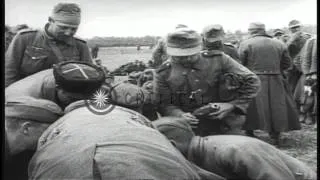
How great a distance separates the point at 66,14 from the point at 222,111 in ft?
4.71

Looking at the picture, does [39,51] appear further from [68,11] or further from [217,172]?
[217,172]

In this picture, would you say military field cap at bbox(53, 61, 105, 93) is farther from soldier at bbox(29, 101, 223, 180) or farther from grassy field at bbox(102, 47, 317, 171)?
grassy field at bbox(102, 47, 317, 171)

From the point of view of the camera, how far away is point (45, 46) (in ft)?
14.3

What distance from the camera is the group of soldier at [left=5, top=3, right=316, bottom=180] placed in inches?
84.7

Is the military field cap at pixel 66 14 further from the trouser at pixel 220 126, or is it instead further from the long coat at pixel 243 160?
the long coat at pixel 243 160

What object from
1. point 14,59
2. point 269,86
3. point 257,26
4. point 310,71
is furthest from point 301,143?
point 14,59

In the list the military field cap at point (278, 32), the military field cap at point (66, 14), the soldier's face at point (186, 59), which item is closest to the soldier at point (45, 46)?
the military field cap at point (66, 14)

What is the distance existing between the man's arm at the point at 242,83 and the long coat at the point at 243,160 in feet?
5.18

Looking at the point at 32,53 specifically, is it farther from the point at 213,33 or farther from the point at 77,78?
the point at 213,33

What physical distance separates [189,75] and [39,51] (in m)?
1.21

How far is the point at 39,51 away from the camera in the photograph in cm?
430

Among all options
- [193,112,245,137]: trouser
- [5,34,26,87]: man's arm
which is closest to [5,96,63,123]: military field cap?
[5,34,26,87]: man's arm

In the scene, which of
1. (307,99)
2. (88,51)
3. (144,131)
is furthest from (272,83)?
(144,131)

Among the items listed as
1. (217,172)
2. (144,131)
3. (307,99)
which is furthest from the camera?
(307,99)
